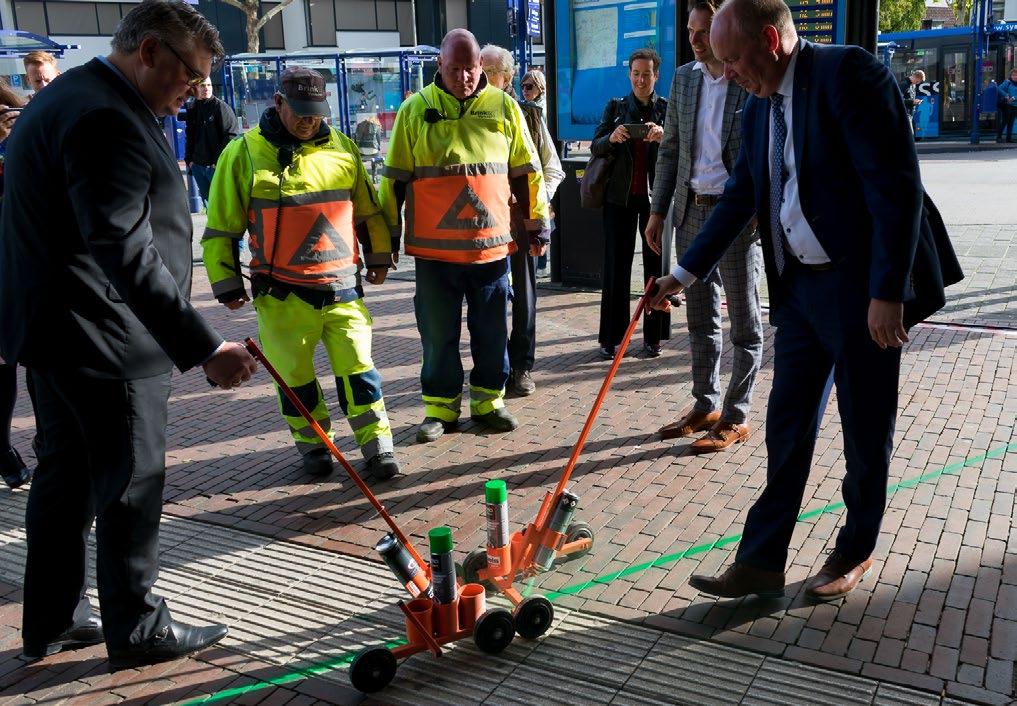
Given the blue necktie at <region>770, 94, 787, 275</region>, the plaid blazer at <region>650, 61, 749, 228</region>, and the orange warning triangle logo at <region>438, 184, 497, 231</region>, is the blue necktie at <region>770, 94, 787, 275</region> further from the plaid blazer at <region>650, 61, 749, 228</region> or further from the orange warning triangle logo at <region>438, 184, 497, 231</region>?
the orange warning triangle logo at <region>438, 184, 497, 231</region>

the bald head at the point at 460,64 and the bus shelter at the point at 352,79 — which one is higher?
the bus shelter at the point at 352,79

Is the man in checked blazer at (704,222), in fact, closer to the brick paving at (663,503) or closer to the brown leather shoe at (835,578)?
the brick paving at (663,503)

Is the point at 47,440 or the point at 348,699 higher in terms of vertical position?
the point at 47,440

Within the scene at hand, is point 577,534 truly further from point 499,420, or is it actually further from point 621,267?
point 621,267

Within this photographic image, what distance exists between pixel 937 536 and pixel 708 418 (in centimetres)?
158

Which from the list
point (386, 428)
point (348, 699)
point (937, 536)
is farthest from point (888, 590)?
point (386, 428)

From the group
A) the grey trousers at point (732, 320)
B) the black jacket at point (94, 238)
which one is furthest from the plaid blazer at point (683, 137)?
the black jacket at point (94, 238)

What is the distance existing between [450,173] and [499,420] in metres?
1.43

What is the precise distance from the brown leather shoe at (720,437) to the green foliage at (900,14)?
3609 cm

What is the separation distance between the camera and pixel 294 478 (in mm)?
5215

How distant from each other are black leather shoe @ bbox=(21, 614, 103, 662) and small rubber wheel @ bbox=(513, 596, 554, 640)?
1496mm

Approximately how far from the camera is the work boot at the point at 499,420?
18.9 ft

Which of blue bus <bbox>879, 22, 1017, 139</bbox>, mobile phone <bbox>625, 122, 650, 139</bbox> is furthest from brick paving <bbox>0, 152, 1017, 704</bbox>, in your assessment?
blue bus <bbox>879, 22, 1017, 139</bbox>

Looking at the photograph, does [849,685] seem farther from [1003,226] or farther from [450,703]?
[1003,226]
